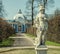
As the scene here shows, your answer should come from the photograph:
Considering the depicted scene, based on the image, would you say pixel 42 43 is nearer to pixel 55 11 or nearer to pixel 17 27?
pixel 55 11

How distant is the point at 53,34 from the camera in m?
31.0

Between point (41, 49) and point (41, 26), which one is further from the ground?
point (41, 26)

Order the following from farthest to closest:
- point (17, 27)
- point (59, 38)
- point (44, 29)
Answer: point (17, 27) → point (59, 38) → point (44, 29)

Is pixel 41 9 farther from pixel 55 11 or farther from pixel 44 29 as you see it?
pixel 55 11

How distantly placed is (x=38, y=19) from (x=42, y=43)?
3.91ft

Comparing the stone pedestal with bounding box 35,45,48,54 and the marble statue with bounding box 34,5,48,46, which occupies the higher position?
the marble statue with bounding box 34,5,48,46

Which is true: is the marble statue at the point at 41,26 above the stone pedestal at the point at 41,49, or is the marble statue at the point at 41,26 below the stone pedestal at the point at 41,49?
above

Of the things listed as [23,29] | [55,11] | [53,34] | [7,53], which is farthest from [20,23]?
[7,53]

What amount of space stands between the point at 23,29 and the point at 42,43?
9941 cm

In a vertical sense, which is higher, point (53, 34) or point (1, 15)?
point (1, 15)

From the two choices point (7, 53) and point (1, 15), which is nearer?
point (7, 53)

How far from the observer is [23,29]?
111562mm

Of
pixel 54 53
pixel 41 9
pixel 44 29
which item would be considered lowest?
pixel 54 53

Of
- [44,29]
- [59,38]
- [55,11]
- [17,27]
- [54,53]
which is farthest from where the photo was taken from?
[17,27]
